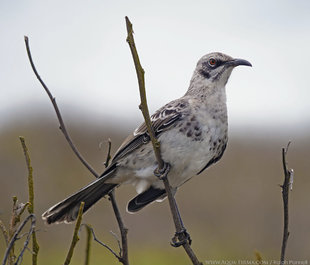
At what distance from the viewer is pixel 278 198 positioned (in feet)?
48.6

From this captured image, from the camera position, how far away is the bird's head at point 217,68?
5.14m

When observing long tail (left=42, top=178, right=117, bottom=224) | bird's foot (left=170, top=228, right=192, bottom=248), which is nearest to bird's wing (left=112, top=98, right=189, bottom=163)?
long tail (left=42, top=178, right=117, bottom=224)

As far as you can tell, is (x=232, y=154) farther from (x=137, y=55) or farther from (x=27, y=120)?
(x=137, y=55)

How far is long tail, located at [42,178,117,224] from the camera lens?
4438 millimetres

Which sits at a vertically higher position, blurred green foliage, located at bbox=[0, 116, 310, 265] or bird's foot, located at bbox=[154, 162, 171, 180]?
bird's foot, located at bbox=[154, 162, 171, 180]

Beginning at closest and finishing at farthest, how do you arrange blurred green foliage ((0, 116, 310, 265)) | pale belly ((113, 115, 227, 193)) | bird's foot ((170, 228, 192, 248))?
bird's foot ((170, 228, 192, 248)), pale belly ((113, 115, 227, 193)), blurred green foliage ((0, 116, 310, 265))

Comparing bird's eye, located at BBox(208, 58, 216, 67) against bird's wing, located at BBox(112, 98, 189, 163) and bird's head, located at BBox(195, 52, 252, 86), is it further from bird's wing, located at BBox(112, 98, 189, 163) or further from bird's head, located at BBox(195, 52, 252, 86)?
bird's wing, located at BBox(112, 98, 189, 163)

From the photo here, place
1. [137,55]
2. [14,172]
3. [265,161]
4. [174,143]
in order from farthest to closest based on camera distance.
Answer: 1. [265,161]
2. [14,172]
3. [174,143]
4. [137,55]

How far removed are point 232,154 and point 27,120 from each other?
6474 mm

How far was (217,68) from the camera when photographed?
17.0 feet

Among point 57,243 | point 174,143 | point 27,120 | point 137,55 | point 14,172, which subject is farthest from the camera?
point 27,120

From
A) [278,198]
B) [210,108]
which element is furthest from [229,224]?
[210,108]

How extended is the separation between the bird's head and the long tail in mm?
1327

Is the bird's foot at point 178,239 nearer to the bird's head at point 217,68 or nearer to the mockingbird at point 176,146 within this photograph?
the mockingbird at point 176,146
